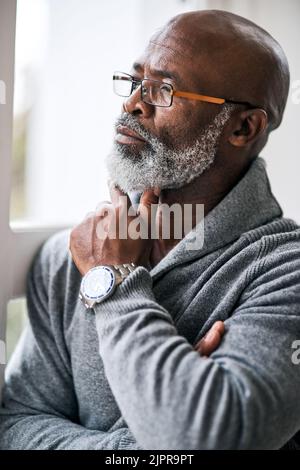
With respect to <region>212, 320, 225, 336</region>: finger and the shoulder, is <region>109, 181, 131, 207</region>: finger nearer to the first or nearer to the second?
the shoulder

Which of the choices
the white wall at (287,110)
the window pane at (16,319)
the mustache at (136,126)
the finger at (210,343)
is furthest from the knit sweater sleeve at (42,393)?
the white wall at (287,110)

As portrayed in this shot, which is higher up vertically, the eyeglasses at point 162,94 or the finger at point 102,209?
the eyeglasses at point 162,94

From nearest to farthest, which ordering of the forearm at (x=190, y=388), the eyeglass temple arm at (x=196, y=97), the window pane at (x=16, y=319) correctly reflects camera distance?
1. the forearm at (x=190, y=388)
2. the eyeglass temple arm at (x=196, y=97)
3. the window pane at (x=16, y=319)

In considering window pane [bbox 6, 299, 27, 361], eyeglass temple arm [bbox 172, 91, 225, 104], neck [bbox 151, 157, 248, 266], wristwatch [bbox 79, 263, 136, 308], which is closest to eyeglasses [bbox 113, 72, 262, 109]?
eyeglass temple arm [bbox 172, 91, 225, 104]

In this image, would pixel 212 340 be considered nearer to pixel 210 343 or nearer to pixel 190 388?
pixel 210 343

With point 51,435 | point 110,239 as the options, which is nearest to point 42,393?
point 51,435

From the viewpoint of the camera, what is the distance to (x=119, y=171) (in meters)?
1.16

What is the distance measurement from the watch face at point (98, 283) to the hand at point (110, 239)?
4 centimetres

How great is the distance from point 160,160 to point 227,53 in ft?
0.93

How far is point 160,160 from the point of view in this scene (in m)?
1.13

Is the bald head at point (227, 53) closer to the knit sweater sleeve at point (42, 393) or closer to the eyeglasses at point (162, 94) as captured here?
the eyeglasses at point (162, 94)

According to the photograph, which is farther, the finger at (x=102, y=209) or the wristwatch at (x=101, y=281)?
the finger at (x=102, y=209)

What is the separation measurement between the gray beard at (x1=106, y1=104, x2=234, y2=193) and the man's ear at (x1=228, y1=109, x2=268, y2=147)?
41 mm

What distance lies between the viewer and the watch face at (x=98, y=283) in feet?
3.14
